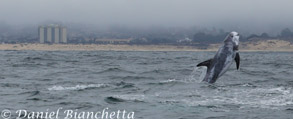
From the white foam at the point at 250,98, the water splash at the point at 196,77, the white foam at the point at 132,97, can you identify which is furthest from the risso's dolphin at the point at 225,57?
the water splash at the point at 196,77

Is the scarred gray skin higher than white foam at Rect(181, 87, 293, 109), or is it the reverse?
the scarred gray skin

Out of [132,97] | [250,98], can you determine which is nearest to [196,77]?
[250,98]

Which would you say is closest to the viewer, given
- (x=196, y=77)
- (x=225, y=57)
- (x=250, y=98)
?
(x=250, y=98)

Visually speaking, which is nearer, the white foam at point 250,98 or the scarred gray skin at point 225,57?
the white foam at point 250,98

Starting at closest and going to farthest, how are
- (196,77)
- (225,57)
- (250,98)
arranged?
(250,98), (225,57), (196,77)

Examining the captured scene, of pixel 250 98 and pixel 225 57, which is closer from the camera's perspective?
pixel 250 98

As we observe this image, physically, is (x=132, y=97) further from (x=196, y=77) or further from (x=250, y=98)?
(x=196, y=77)

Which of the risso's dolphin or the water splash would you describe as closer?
the risso's dolphin

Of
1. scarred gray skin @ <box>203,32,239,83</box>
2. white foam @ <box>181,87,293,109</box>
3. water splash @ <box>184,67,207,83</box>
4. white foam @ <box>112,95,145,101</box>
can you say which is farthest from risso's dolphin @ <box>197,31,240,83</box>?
water splash @ <box>184,67,207,83</box>

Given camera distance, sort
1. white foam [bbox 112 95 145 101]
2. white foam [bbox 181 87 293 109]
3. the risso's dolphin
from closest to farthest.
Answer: white foam [bbox 181 87 293 109], white foam [bbox 112 95 145 101], the risso's dolphin

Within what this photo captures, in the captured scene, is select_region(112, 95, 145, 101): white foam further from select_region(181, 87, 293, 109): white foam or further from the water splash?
the water splash

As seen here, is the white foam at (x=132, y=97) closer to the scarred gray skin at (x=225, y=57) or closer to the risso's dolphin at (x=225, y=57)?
the risso's dolphin at (x=225, y=57)

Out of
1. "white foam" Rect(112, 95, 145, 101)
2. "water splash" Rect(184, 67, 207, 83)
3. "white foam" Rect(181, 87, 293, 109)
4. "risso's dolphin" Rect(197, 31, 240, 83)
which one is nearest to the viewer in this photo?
"white foam" Rect(181, 87, 293, 109)

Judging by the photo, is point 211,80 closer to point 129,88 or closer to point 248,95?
point 248,95
